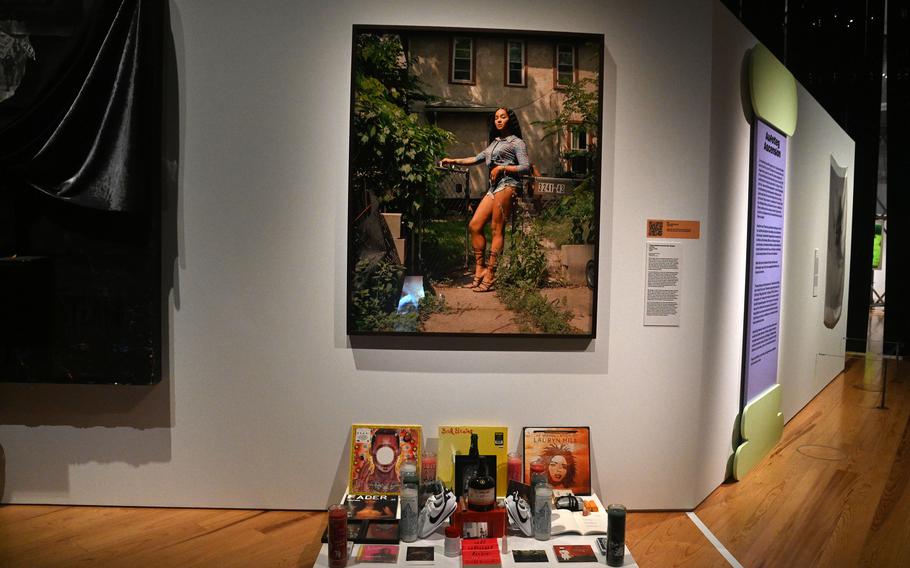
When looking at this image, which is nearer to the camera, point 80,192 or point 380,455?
point 80,192

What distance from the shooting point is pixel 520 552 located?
2434mm

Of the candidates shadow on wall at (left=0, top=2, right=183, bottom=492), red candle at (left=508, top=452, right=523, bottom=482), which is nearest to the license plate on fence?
red candle at (left=508, top=452, right=523, bottom=482)

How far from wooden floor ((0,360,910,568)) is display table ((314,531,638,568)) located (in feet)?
1.01

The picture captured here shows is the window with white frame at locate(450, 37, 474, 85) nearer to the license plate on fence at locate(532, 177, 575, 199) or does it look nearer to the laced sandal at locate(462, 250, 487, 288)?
the license plate on fence at locate(532, 177, 575, 199)

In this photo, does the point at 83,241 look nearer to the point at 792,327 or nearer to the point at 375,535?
the point at 375,535

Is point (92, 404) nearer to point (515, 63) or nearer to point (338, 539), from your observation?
point (338, 539)

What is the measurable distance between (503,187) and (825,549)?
2.26 metres

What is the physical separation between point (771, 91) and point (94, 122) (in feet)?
12.2

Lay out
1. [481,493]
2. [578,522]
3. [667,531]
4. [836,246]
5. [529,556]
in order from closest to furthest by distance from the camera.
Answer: [529,556] < [481,493] < [578,522] < [667,531] < [836,246]

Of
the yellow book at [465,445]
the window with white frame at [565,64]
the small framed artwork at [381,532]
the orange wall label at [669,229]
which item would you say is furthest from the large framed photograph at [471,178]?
the small framed artwork at [381,532]

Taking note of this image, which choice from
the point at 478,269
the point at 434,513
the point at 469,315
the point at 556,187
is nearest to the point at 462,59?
the point at 556,187

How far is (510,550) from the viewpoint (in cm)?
246

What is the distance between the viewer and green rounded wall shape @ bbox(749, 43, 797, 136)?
3.46 metres

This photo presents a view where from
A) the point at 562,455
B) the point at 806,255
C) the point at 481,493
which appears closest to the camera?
the point at 481,493
